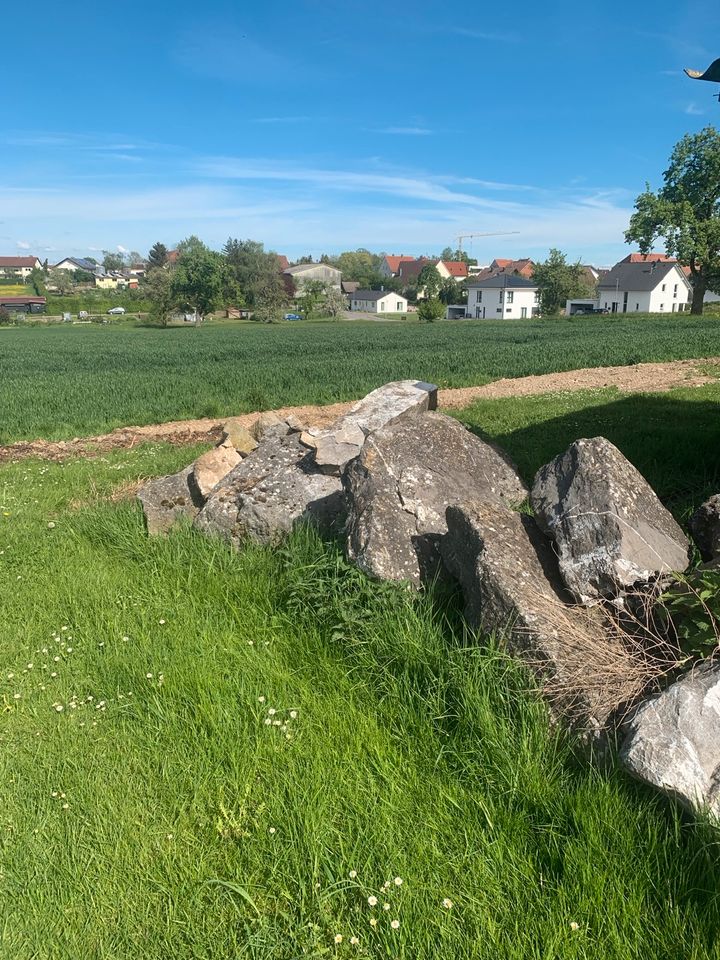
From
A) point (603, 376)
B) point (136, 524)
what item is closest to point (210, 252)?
point (603, 376)

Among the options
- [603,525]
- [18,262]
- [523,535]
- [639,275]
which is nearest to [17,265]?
[18,262]

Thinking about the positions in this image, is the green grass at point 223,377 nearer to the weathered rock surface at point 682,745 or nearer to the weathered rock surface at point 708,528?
the weathered rock surface at point 708,528

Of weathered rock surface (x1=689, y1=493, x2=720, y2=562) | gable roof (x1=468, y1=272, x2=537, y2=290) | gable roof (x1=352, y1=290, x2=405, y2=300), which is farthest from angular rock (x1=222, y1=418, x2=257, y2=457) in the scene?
gable roof (x1=352, y1=290, x2=405, y2=300)

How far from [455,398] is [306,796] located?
46.7ft

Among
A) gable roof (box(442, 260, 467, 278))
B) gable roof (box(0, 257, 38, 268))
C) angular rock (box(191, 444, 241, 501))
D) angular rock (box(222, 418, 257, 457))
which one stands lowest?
angular rock (box(191, 444, 241, 501))

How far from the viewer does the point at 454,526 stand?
417 cm

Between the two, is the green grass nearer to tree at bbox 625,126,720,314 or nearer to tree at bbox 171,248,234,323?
tree at bbox 625,126,720,314

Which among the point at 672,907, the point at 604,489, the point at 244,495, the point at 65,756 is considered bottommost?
the point at 65,756

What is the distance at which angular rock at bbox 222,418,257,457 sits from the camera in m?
7.73

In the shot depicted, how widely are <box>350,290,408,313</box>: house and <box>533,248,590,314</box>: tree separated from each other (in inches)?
1234

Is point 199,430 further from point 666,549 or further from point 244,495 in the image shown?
point 666,549

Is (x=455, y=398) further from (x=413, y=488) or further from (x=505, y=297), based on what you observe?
(x=505, y=297)

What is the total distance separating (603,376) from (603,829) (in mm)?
18394

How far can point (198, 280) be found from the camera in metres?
76.8
